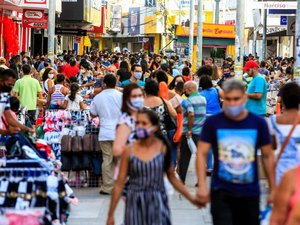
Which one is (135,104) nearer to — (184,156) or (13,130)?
(13,130)

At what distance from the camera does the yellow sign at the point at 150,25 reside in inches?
3760

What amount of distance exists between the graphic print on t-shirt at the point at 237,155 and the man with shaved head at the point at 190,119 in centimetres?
645

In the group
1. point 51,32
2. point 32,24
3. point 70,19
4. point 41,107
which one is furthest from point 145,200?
point 70,19

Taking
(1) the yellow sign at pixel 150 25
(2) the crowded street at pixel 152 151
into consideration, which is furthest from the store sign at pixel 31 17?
(1) the yellow sign at pixel 150 25

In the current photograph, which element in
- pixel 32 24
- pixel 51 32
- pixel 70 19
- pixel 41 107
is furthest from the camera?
pixel 70 19

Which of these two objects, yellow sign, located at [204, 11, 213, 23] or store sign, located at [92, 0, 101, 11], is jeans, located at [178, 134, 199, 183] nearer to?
store sign, located at [92, 0, 101, 11]

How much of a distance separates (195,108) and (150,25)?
82295 millimetres

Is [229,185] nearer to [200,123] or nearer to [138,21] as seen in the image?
[200,123]

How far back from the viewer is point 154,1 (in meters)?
103

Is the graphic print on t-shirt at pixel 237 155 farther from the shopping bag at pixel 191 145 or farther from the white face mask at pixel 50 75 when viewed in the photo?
the white face mask at pixel 50 75

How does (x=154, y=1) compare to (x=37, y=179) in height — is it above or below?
above

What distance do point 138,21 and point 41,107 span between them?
3151 inches

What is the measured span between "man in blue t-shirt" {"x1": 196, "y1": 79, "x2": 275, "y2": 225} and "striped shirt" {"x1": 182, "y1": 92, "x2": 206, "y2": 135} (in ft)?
21.0

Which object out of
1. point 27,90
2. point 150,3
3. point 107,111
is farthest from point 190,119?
point 150,3
